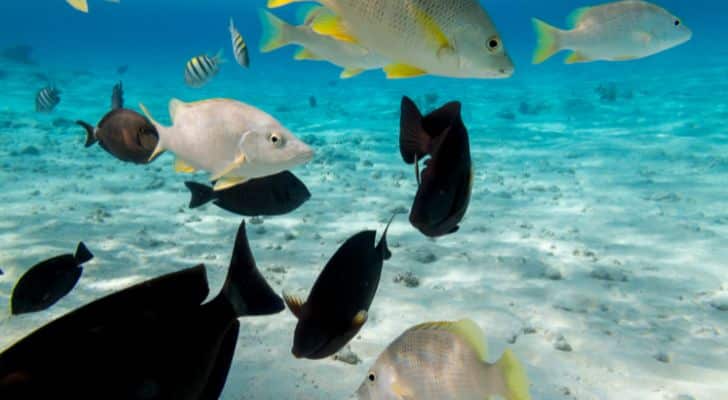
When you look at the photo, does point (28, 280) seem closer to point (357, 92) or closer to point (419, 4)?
point (419, 4)

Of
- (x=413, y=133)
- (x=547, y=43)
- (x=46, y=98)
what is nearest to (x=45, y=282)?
(x=413, y=133)

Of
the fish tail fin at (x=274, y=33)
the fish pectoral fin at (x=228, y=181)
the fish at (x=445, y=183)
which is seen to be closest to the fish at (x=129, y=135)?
the fish tail fin at (x=274, y=33)

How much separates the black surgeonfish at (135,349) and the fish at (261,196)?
1778 millimetres

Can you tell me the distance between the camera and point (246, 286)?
1.52 m

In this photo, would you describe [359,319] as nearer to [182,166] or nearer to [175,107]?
[182,166]

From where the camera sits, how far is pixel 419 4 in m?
1.46

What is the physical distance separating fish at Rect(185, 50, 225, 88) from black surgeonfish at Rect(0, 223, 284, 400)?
8167mm

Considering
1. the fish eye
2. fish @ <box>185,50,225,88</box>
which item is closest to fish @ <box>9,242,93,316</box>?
the fish eye

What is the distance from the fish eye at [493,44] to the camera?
150cm

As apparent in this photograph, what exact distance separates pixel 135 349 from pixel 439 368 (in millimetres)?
1075

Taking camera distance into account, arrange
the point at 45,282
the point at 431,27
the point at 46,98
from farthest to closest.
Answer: the point at 46,98 → the point at 45,282 → the point at 431,27

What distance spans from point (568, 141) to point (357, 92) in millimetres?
24147

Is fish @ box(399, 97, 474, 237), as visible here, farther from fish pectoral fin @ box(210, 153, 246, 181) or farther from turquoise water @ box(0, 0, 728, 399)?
turquoise water @ box(0, 0, 728, 399)

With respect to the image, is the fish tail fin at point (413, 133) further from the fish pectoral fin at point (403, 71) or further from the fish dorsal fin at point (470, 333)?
the fish dorsal fin at point (470, 333)
